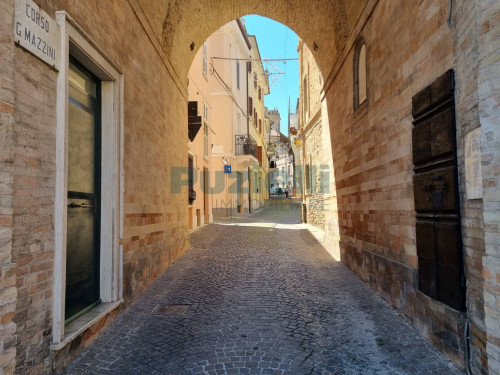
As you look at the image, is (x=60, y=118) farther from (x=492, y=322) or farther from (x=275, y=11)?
(x=275, y=11)

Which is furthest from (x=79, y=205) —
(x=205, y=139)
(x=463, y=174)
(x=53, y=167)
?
(x=205, y=139)

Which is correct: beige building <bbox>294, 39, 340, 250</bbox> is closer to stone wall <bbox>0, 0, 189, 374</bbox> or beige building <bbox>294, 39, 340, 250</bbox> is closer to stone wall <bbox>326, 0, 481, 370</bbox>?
stone wall <bbox>326, 0, 481, 370</bbox>

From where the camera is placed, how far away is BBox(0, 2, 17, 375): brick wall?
2.33 metres

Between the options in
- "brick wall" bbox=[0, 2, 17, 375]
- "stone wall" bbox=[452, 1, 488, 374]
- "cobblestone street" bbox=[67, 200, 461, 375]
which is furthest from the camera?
"cobblestone street" bbox=[67, 200, 461, 375]

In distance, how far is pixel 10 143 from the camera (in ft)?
8.02

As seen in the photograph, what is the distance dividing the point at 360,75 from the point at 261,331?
461 cm

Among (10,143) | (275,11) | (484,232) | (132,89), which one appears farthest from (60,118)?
(275,11)

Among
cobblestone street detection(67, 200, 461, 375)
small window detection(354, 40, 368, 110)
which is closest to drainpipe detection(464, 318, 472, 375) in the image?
cobblestone street detection(67, 200, 461, 375)

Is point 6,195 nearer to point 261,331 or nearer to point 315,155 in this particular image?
point 261,331

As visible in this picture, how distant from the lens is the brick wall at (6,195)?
233 centimetres

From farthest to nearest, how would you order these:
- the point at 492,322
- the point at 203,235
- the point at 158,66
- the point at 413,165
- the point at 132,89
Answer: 1. the point at 203,235
2. the point at 158,66
3. the point at 132,89
4. the point at 413,165
5. the point at 492,322

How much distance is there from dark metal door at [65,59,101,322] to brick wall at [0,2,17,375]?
1.18 meters

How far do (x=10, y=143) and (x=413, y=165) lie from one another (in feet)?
12.1

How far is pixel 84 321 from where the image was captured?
142 inches
